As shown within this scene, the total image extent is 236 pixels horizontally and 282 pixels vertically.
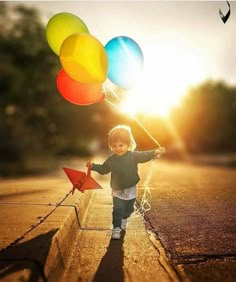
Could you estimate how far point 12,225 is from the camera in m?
4.70

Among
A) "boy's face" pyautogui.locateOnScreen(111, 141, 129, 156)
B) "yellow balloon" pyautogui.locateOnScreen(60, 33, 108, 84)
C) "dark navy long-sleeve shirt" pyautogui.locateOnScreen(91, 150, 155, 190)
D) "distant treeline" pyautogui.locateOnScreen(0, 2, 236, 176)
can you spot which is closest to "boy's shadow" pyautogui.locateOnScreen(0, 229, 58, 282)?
"dark navy long-sleeve shirt" pyautogui.locateOnScreen(91, 150, 155, 190)

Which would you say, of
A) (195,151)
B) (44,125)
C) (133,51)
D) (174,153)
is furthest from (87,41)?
(195,151)

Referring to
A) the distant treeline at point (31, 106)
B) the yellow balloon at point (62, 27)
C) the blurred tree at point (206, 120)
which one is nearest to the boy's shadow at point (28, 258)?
the yellow balloon at point (62, 27)

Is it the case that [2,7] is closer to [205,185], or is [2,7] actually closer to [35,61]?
[35,61]

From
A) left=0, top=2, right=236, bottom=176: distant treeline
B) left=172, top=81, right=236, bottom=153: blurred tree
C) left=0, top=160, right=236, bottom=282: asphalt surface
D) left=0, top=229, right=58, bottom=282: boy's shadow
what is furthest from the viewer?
left=172, top=81, right=236, bottom=153: blurred tree

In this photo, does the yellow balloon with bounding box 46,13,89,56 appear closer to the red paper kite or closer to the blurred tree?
the red paper kite

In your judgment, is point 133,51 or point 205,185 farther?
point 205,185

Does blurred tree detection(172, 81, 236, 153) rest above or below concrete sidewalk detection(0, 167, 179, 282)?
above

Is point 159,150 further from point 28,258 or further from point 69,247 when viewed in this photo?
point 28,258

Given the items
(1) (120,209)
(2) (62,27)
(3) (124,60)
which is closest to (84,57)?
(3) (124,60)

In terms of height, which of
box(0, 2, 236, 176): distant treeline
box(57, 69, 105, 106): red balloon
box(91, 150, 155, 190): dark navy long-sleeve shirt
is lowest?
box(91, 150, 155, 190): dark navy long-sleeve shirt

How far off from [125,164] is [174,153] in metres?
39.2

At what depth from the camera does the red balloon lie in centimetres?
576

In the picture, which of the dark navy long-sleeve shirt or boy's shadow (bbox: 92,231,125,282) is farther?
the dark navy long-sleeve shirt
